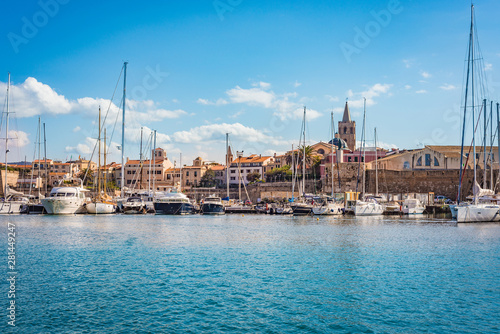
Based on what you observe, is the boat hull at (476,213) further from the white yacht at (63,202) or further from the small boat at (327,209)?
the white yacht at (63,202)

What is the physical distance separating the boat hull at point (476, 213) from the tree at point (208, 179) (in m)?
67.1

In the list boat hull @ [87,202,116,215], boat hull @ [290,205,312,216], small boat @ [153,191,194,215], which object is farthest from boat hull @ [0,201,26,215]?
boat hull @ [290,205,312,216]

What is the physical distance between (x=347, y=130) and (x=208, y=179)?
138 feet

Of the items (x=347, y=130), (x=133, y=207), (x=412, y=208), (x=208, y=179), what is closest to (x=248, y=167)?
(x=208, y=179)

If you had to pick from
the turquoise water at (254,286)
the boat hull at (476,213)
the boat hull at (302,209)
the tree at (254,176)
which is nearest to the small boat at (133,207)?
the boat hull at (302,209)

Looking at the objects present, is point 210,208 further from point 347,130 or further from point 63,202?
point 347,130

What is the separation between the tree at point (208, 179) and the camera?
10084cm

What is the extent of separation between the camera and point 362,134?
189 feet

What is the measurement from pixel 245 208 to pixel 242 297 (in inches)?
1855

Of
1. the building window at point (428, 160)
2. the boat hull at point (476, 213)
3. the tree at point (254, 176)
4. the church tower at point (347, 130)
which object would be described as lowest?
the boat hull at point (476, 213)

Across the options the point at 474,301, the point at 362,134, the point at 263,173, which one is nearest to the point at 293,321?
the point at 474,301

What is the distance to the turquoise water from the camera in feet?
37.9

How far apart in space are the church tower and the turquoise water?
311 ft

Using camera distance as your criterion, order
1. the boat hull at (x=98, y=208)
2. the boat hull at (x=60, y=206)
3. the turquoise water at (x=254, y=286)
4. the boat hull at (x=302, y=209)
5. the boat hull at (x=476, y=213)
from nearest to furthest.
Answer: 1. the turquoise water at (x=254, y=286)
2. the boat hull at (x=476, y=213)
3. the boat hull at (x=60, y=206)
4. the boat hull at (x=98, y=208)
5. the boat hull at (x=302, y=209)
